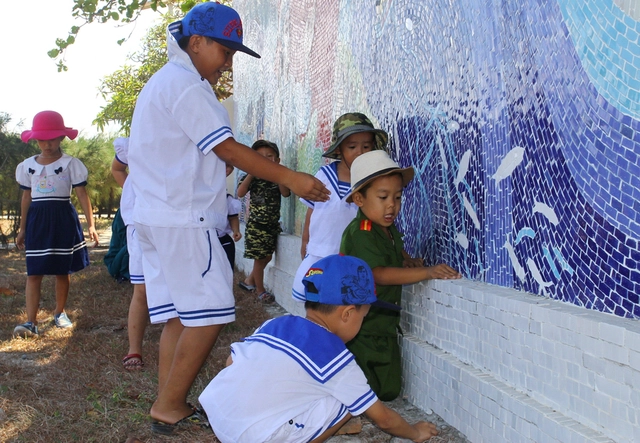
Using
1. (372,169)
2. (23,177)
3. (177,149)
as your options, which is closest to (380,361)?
(372,169)

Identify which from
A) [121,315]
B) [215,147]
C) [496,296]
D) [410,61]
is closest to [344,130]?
[410,61]

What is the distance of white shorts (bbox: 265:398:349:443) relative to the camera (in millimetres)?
2551

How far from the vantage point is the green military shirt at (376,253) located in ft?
11.0

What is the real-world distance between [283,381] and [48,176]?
386 centimetres

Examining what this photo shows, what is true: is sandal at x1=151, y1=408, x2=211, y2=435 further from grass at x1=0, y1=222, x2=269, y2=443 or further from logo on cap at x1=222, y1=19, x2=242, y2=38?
logo on cap at x1=222, y1=19, x2=242, y2=38

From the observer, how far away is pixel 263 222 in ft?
23.1

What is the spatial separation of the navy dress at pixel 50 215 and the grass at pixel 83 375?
528mm

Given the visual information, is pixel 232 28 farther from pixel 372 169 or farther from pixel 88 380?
pixel 88 380

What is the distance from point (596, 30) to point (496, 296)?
1065 millimetres

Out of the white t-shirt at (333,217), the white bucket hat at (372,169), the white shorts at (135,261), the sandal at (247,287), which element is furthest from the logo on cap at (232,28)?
the sandal at (247,287)

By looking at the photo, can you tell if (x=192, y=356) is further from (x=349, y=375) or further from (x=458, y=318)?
(x=458, y=318)

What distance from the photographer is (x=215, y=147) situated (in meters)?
3.02

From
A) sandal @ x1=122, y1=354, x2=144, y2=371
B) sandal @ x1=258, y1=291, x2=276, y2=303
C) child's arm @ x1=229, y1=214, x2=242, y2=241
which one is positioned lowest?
sandal @ x1=122, y1=354, x2=144, y2=371

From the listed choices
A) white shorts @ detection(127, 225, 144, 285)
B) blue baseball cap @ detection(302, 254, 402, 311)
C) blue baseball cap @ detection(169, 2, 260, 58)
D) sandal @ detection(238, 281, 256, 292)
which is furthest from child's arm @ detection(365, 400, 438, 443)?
sandal @ detection(238, 281, 256, 292)
